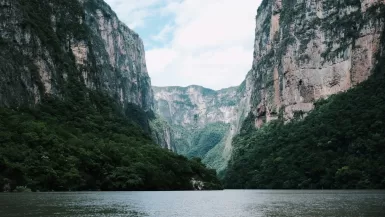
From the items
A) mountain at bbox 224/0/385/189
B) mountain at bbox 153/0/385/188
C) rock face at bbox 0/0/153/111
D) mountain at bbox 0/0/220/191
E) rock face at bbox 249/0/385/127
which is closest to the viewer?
mountain at bbox 0/0/220/191

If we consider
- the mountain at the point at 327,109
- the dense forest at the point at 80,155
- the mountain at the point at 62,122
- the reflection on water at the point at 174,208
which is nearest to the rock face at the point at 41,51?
the mountain at the point at 62,122

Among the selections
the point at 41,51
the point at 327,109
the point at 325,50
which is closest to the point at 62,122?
the point at 41,51

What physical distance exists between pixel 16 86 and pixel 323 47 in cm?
11039

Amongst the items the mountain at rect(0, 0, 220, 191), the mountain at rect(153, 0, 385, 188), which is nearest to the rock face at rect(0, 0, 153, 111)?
the mountain at rect(0, 0, 220, 191)

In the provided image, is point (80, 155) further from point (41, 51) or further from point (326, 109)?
point (326, 109)

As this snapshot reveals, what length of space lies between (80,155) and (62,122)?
27598 millimetres

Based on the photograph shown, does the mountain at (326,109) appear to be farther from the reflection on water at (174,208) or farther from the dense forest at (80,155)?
the reflection on water at (174,208)

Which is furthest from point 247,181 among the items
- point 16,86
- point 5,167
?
point 5,167

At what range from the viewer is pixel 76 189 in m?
90.6

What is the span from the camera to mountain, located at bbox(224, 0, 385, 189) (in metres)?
128

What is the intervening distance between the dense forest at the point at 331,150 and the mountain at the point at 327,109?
0.82 ft

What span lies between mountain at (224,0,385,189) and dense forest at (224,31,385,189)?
25 centimetres

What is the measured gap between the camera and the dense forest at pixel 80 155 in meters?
82.8

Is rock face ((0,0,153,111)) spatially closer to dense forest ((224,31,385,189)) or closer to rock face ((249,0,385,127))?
dense forest ((224,31,385,189))
